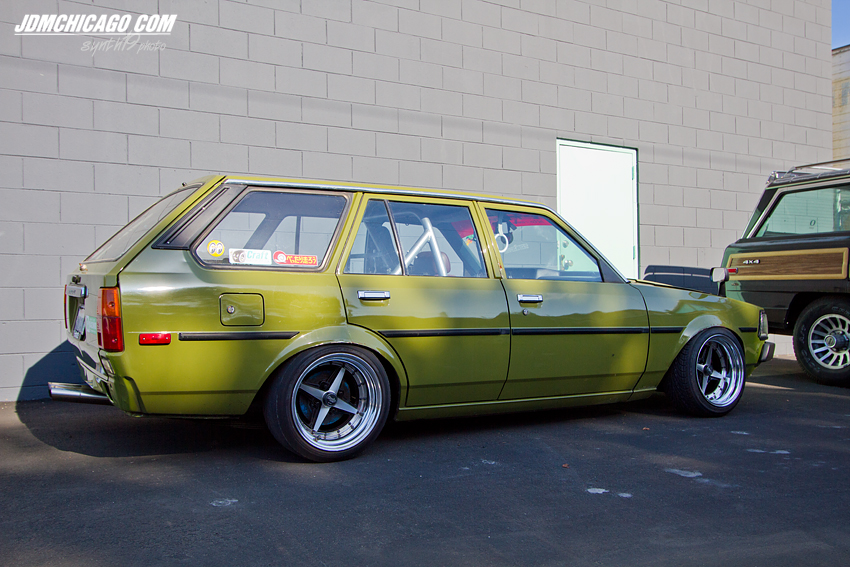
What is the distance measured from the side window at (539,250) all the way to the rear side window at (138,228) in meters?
1.90

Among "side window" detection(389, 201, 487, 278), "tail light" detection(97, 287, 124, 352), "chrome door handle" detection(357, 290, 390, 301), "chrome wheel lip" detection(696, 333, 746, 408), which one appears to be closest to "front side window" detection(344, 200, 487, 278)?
"side window" detection(389, 201, 487, 278)

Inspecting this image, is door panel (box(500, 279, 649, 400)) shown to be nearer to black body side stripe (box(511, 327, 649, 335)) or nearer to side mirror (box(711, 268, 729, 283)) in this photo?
black body side stripe (box(511, 327, 649, 335))

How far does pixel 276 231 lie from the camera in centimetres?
376

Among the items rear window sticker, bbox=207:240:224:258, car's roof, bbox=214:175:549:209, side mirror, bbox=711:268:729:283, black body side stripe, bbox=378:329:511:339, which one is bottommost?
black body side stripe, bbox=378:329:511:339

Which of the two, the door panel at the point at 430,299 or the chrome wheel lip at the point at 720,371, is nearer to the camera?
the door panel at the point at 430,299

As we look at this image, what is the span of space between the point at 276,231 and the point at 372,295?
0.65m

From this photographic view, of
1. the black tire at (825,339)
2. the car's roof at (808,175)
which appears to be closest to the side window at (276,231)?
the black tire at (825,339)

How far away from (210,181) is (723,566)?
119 inches

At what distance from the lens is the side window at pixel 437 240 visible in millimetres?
4043

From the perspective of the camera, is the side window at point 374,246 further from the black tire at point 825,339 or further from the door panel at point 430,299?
the black tire at point 825,339

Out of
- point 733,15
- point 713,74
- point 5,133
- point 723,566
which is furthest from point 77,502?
point 733,15

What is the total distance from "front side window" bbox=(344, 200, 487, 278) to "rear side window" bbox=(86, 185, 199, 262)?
100cm

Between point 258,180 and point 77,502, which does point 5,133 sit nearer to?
point 258,180
